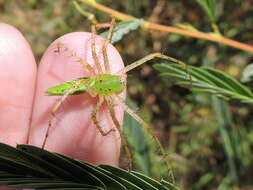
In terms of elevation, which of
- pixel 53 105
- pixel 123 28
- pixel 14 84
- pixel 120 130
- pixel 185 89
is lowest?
pixel 120 130

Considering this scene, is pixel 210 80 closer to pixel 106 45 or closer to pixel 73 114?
pixel 106 45

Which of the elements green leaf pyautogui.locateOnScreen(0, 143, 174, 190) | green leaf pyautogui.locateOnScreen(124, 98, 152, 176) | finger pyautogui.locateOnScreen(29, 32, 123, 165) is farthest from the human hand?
green leaf pyautogui.locateOnScreen(0, 143, 174, 190)

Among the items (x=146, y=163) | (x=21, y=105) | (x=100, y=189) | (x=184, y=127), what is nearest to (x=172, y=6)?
(x=184, y=127)

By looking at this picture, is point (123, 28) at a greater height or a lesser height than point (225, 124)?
greater

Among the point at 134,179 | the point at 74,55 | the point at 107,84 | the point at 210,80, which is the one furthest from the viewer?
the point at 107,84

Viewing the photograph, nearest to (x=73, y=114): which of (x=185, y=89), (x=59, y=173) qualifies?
(x=59, y=173)

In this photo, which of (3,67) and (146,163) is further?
(146,163)

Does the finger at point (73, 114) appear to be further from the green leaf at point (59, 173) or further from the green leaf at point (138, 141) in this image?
the green leaf at point (59, 173)

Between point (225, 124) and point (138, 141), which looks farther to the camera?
point (225, 124)

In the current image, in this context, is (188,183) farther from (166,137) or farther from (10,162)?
(10,162)
